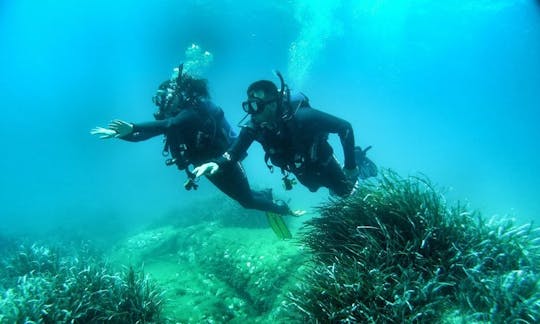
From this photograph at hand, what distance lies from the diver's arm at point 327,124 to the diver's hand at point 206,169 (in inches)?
70.5

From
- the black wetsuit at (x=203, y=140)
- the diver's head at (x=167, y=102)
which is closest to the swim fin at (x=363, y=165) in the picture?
the black wetsuit at (x=203, y=140)

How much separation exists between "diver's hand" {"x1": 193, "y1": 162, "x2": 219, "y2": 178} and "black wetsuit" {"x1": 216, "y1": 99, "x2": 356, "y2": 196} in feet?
0.63

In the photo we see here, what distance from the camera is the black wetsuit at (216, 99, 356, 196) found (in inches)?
236

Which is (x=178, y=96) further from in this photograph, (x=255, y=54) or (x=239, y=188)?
(x=255, y=54)

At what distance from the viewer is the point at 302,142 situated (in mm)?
6211

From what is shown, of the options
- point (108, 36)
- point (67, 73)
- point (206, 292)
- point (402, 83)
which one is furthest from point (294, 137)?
point (402, 83)

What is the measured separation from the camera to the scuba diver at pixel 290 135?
5.86 metres

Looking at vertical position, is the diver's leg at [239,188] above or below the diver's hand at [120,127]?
below

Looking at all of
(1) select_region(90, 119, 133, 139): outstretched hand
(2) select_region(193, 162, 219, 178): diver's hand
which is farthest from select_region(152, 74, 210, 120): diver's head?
(2) select_region(193, 162, 219, 178): diver's hand

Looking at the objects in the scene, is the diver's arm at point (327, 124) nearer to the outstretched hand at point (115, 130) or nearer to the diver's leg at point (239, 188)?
the diver's leg at point (239, 188)

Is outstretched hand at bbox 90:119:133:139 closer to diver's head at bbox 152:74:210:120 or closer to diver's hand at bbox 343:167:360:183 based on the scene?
diver's head at bbox 152:74:210:120

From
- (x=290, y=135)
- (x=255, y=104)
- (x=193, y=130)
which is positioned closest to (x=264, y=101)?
(x=255, y=104)

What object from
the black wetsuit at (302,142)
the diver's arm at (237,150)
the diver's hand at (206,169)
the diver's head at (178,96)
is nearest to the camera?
the diver's hand at (206,169)

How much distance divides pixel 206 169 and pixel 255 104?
59.5 inches
